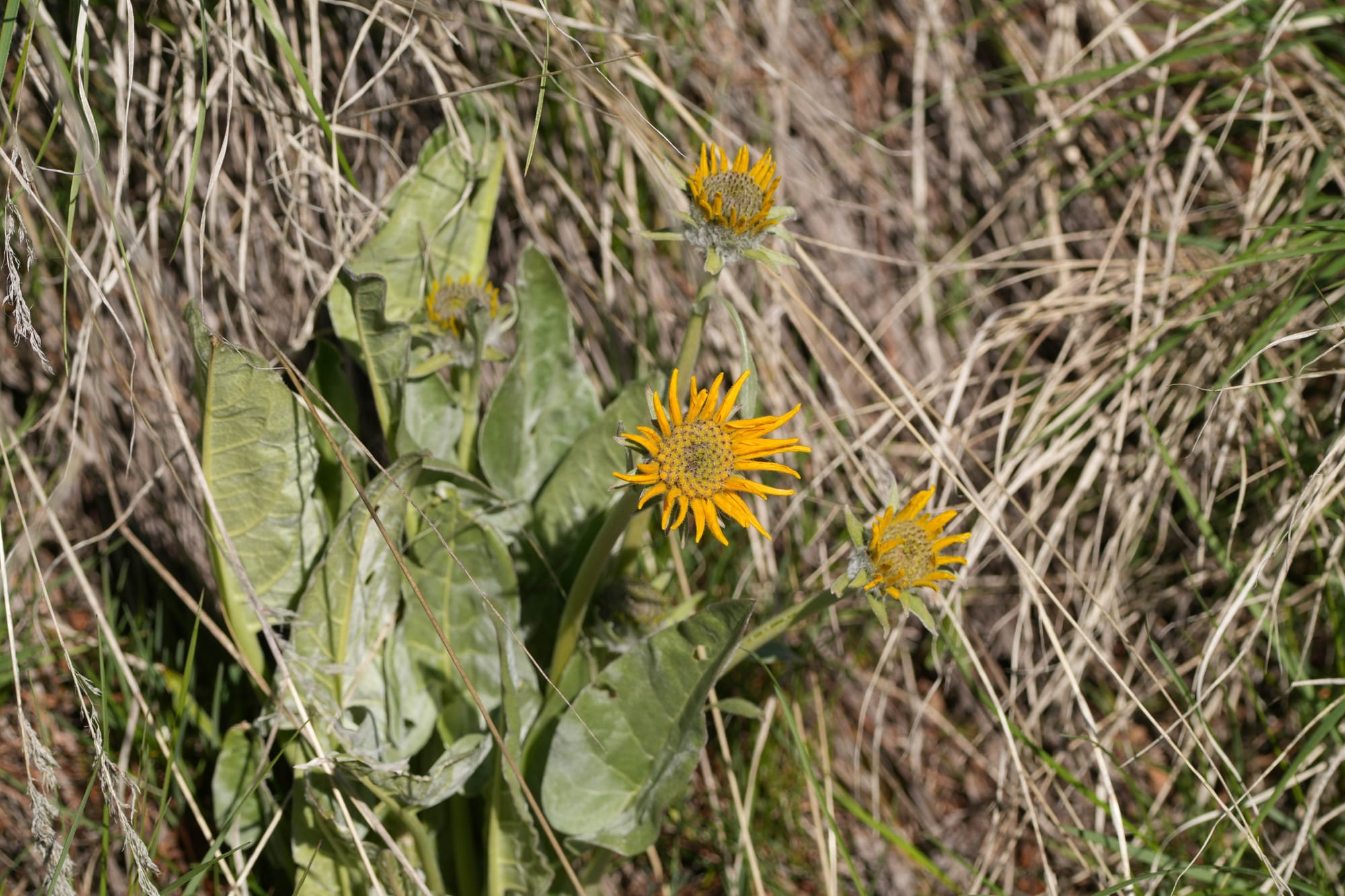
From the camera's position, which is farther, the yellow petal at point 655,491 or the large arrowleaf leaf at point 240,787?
the large arrowleaf leaf at point 240,787

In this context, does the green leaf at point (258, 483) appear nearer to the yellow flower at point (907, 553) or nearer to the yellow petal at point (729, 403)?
the yellow petal at point (729, 403)

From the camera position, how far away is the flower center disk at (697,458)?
140 centimetres

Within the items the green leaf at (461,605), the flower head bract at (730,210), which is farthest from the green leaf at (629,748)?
the flower head bract at (730,210)

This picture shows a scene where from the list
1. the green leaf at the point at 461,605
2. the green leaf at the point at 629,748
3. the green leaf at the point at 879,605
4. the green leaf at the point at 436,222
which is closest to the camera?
the green leaf at the point at 879,605

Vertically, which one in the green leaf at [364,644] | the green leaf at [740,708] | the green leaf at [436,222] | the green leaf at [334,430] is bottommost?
the green leaf at [740,708]

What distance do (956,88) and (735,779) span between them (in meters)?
1.95

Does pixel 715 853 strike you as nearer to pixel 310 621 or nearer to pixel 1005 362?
pixel 310 621

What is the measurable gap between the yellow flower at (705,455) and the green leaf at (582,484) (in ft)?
1.53

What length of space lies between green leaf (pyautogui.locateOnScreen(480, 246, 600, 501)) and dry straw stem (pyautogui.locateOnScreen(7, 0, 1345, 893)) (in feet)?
0.97

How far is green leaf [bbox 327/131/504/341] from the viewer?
201 cm

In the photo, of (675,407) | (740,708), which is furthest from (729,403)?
(740,708)

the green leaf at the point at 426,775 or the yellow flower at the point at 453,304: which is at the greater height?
the yellow flower at the point at 453,304

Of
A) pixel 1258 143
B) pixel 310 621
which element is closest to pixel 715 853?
pixel 310 621

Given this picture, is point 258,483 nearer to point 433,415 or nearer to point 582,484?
point 433,415
